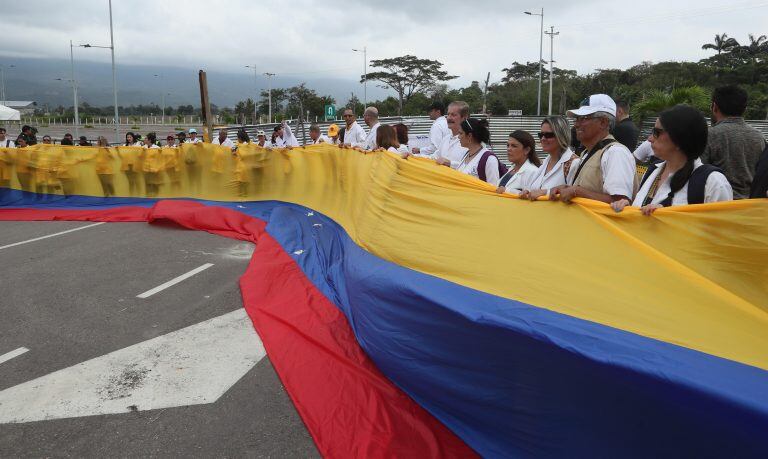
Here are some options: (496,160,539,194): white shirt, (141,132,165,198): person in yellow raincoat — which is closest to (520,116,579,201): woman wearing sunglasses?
(496,160,539,194): white shirt

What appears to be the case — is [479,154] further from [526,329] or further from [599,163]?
[526,329]

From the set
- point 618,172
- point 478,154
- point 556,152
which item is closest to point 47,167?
point 478,154

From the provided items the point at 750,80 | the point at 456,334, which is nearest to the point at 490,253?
the point at 456,334

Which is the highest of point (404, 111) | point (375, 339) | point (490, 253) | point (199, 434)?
point (404, 111)

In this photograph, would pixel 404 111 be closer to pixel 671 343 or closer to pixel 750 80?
pixel 750 80

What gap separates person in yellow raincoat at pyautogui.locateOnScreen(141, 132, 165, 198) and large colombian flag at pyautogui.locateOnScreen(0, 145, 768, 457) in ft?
23.1

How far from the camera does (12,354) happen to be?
177 inches

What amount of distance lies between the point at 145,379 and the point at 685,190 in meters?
3.83

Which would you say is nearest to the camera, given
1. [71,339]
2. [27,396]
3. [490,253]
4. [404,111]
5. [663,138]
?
[663,138]

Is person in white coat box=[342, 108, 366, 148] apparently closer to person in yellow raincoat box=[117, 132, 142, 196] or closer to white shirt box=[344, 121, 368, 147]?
white shirt box=[344, 121, 368, 147]

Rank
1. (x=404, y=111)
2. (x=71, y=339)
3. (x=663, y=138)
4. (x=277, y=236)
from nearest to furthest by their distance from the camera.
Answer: (x=663, y=138)
(x=71, y=339)
(x=277, y=236)
(x=404, y=111)

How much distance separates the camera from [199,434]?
10.9ft

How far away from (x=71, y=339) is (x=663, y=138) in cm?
491

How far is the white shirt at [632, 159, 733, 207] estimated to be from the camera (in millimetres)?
2613
